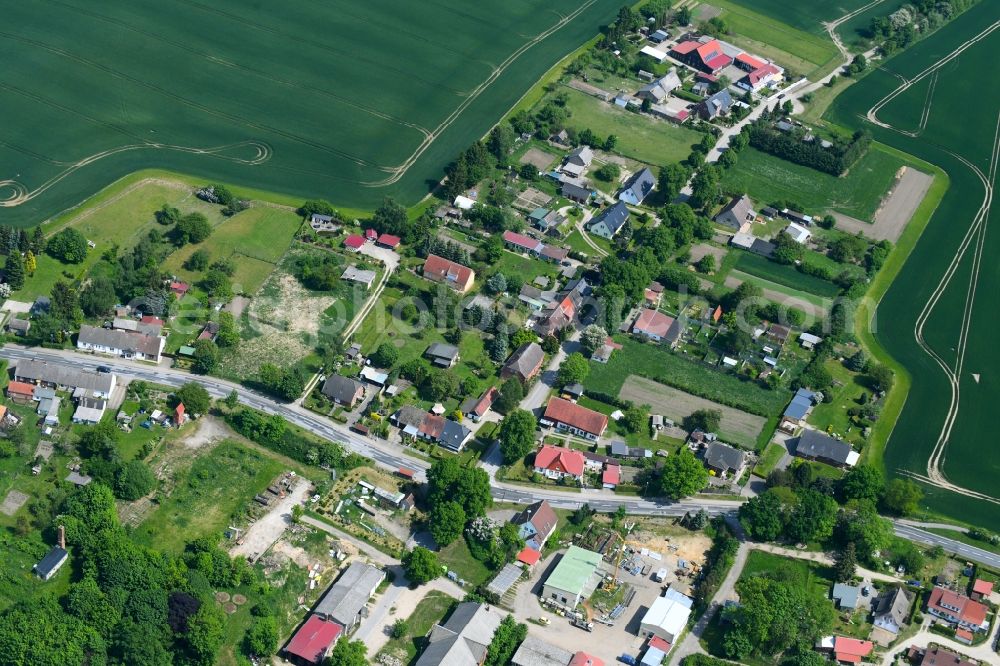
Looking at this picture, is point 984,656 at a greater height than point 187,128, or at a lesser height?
lesser

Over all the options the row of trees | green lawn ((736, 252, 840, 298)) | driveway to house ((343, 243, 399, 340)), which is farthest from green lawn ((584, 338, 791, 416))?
the row of trees

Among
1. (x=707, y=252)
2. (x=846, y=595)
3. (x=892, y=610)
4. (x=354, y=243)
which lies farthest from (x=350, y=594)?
(x=707, y=252)

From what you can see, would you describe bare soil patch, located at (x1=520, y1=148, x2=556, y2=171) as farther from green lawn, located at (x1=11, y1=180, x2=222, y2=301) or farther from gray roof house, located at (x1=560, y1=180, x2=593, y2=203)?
green lawn, located at (x1=11, y1=180, x2=222, y2=301)

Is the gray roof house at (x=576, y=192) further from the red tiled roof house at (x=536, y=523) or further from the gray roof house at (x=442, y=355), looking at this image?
the red tiled roof house at (x=536, y=523)

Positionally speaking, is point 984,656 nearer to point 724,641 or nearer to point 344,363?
point 724,641

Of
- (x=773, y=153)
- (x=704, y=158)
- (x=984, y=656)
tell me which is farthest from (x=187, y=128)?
(x=984, y=656)

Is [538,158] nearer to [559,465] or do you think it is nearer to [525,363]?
[525,363]
